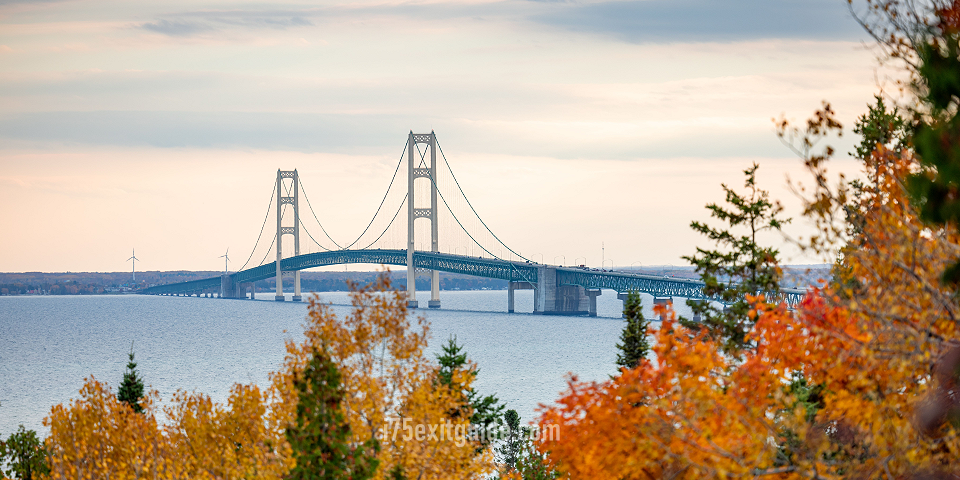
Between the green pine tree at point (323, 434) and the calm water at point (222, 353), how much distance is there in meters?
18.4

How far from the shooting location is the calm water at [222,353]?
6084cm

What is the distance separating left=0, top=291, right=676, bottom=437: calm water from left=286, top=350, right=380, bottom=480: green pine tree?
1835cm

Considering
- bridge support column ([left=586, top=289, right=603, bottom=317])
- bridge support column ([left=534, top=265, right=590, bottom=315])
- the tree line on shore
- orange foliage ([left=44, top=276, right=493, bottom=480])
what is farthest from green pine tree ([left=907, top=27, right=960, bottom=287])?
bridge support column ([left=586, top=289, right=603, bottom=317])

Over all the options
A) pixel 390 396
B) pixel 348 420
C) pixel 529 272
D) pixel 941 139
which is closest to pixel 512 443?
pixel 390 396

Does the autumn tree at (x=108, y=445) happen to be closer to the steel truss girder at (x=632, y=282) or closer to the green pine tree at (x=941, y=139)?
the green pine tree at (x=941, y=139)

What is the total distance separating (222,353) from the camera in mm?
87188

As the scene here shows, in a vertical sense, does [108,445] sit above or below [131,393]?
below

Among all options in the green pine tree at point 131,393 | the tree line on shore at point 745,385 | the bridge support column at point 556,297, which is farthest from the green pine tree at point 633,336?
the bridge support column at point 556,297

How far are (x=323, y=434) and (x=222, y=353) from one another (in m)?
73.9

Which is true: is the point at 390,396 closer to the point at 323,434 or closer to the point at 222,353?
the point at 323,434

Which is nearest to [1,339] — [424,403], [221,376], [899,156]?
[221,376]

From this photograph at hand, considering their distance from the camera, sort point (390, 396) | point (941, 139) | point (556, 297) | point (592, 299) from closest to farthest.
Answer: point (941, 139), point (390, 396), point (556, 297), point (592, 299)

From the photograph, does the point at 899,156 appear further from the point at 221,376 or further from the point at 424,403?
the point at 221,376

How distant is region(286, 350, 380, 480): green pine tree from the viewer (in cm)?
1652
